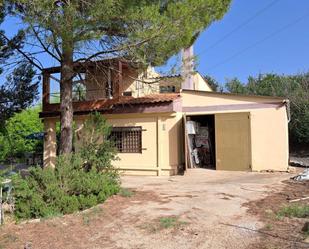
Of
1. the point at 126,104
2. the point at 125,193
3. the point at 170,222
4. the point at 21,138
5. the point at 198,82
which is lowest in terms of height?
the point at 170,222

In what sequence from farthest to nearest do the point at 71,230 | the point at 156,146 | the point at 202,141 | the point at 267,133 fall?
the point at 202,141 < the point at 156,146 < the point at 267,133 < the point at 71,230

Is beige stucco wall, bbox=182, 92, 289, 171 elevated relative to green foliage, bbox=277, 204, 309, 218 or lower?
elevated

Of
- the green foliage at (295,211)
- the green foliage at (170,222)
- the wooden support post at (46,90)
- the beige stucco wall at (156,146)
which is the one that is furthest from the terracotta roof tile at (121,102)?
the green foliage at (170,222)

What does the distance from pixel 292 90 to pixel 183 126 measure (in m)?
21.2

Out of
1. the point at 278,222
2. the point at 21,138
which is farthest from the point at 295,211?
the point at 21,138

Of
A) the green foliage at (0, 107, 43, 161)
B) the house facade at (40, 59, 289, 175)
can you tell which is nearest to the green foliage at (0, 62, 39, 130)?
the house facade at (40, 59, 289, 175)

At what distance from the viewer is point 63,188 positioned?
31.4 ft

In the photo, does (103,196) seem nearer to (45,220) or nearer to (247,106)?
(45,220)

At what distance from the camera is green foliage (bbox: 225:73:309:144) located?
2964cm

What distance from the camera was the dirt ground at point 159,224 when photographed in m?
6.97

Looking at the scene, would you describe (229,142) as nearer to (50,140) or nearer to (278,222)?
(50,140)

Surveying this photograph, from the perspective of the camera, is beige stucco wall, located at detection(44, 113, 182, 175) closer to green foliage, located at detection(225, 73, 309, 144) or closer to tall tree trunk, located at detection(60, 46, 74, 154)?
tall tree trunk, located at detection(60, 46, 74, 154)

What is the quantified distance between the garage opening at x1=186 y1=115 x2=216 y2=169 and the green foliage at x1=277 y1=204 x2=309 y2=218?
9.16m

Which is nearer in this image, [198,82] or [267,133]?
[267,133]
